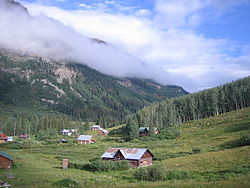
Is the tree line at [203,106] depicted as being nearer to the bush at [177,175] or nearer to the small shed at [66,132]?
the small shed at [66,132]

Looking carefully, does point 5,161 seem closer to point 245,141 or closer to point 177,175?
point 177,175

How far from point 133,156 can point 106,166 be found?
9.09 meters

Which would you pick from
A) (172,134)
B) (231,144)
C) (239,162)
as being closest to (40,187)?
(239,162)

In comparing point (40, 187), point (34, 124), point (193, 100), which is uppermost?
point (193, 100)

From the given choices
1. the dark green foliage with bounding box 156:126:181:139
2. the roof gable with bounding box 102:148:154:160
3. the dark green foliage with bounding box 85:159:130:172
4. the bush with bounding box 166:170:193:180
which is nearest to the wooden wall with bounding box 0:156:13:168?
the dark green foliage with bounding box 85:159:130:172

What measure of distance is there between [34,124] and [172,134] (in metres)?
102

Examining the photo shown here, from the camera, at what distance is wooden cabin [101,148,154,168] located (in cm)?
5778

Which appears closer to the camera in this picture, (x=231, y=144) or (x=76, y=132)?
(x=231, y=144)

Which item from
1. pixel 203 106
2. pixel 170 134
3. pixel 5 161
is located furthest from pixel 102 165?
pixel 203 106

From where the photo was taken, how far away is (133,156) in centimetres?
5912

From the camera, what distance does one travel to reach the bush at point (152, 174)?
36188mm

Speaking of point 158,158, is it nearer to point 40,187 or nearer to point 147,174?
point 147,174

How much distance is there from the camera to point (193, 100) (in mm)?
142750

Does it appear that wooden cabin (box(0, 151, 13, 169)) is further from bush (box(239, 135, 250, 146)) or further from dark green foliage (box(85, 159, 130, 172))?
bush (box(239, 135, 250, 146))
